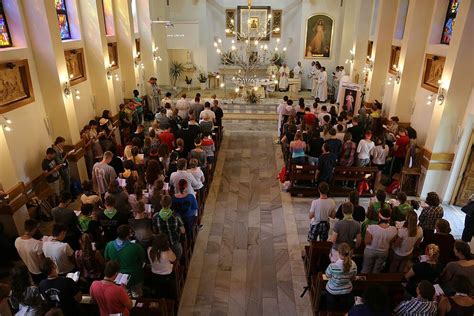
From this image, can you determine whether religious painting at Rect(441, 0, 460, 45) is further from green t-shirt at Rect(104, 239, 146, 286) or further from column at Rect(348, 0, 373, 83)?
green t-shirt at Rect(104, 239, 146, 286)

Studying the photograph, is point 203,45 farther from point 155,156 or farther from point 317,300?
point 317,300

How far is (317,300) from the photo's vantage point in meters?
4.89

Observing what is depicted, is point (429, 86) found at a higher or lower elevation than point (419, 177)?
higher

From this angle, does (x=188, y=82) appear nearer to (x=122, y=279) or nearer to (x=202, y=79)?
(x=202, y=79)

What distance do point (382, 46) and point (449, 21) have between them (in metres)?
3.40

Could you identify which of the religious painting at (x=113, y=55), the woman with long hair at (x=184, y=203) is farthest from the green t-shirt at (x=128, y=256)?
the religious painting at (x=113, y=55)

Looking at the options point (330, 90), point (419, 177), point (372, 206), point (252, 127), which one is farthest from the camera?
point (330, 90)

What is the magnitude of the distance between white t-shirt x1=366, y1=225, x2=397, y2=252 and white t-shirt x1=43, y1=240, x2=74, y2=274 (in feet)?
13.6

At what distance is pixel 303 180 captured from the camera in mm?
8820

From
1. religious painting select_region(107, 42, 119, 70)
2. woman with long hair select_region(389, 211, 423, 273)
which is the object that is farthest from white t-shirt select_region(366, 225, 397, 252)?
religious painting select_region(107, 42, 119, 70)

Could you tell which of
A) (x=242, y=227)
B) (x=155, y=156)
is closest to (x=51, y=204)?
(x=155, y=156)

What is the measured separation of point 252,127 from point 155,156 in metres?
6.85

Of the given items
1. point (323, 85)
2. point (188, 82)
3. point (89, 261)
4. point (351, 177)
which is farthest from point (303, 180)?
point (188, 82)

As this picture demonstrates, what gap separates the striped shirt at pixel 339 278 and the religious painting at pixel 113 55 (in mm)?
9975
